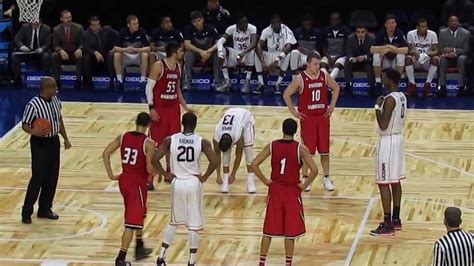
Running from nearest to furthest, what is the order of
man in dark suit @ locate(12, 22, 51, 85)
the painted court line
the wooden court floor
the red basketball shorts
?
the red basketball shorts → the painted court line → the wooden court floor → man in dark suit @ locate(12, 22, 51, 85)

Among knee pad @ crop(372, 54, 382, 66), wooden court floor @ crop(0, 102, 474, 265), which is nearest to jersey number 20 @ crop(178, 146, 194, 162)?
wooden court floor @ crop(0, 102, 474, 265)

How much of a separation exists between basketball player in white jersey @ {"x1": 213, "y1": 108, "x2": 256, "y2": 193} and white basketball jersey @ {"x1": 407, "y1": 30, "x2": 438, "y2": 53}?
24.2ft

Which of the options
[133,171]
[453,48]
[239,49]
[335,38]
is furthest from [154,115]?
[453,48]

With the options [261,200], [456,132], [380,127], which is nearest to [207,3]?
[456,132]

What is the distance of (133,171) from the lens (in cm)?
1248

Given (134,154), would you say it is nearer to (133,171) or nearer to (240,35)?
(133,171)

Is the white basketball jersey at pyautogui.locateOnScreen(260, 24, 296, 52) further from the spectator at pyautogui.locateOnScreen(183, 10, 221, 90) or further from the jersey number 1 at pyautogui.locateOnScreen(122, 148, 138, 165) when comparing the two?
the jersey number 1 at pyautogui.locateOnScreen(122, 148, 138, 165)

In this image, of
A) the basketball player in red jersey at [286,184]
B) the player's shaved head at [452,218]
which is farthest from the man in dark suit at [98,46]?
the player's shaved head at [452,218]

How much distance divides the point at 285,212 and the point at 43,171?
138 inches

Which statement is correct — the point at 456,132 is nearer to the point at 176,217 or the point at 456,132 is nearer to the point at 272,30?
the point at 272,30

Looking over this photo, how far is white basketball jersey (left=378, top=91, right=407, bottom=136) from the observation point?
13.5 m

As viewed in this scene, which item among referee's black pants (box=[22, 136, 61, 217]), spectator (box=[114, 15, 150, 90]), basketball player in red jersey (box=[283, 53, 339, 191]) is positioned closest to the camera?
referee's black pants (box=[22, 136, 61, 217])

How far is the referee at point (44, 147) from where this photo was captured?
45.9 feet

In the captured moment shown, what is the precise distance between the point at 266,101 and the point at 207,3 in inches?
127
